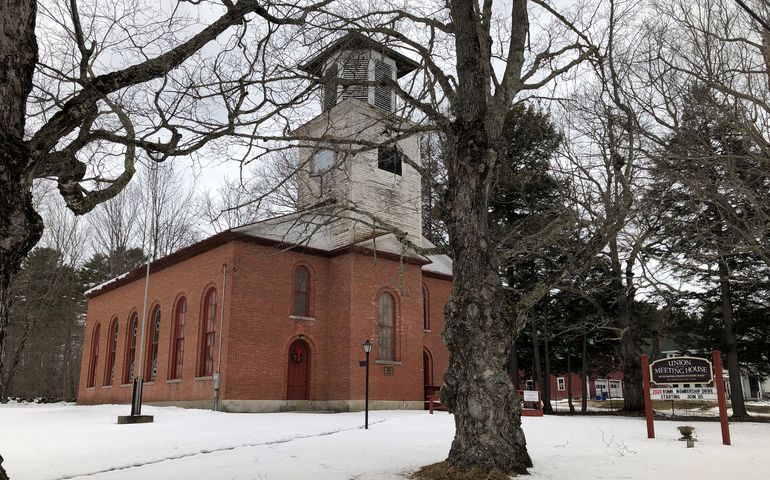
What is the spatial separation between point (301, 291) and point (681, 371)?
14.2 m

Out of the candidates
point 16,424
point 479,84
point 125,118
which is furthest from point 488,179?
point 16,424

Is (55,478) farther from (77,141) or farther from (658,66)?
(658,66)

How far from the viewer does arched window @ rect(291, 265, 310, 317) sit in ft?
74.1

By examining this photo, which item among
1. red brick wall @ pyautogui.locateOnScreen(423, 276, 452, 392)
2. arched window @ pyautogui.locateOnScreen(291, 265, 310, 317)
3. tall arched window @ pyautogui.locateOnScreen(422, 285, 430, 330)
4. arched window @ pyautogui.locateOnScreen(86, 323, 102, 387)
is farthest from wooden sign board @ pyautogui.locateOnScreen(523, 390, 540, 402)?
arched window @ pyautogui.locateOnScreen(86, 323, 102, 387)

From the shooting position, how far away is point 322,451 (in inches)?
388

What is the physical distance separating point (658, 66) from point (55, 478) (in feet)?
40.9

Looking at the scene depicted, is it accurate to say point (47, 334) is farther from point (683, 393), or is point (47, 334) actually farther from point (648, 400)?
point (683, 393)

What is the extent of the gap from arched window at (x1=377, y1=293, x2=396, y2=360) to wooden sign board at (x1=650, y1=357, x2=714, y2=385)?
12.1 metres

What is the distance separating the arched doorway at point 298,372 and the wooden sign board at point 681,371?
1327 cm

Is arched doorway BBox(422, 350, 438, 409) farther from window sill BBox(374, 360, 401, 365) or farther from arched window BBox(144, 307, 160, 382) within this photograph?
arched window BBox(144, 307, 160, 382)

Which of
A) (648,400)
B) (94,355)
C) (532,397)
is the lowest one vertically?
(532,397)

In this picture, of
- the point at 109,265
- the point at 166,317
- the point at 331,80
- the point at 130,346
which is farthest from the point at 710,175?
the point at 109,265

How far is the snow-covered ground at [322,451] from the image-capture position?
783 centimetres

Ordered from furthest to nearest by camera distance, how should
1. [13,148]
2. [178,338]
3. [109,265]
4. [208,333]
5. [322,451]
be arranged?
[109,265] → [178,338] → [208,333] → [322,451] → [13,148]
